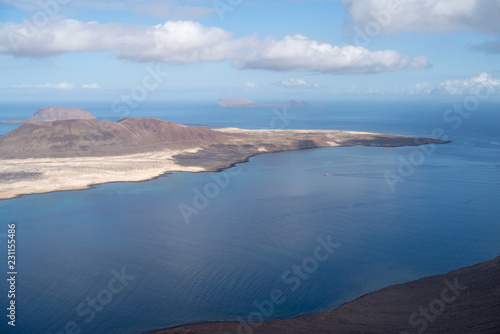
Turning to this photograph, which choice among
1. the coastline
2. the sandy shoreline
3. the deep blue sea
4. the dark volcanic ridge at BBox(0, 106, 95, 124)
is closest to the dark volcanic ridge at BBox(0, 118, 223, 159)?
the coastline

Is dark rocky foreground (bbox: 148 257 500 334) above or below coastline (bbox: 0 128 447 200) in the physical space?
below

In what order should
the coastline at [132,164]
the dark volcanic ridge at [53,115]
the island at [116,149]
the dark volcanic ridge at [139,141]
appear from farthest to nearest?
the dark volcanic ridge at [53,115], the dark volcanic ridge at [139,141], the island at [116,149], the coastline at [132,164]

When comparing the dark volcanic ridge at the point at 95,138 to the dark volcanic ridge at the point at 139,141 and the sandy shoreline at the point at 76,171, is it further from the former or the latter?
the sandy shoreline at the point at 76,171

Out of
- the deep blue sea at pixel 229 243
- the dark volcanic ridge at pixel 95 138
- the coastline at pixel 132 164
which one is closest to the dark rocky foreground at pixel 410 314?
the deep blue sea at pixel 229 243

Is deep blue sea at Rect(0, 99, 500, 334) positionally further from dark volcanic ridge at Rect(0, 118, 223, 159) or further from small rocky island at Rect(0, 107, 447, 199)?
dark volcanic ridge at Rect(0, 118, 223, 159)

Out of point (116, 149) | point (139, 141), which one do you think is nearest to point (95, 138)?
point (116, 149)

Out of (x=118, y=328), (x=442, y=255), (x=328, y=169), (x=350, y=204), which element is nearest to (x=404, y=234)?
(x=442, y=255)

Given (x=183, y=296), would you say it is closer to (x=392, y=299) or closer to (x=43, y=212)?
(x=392, y=299)
